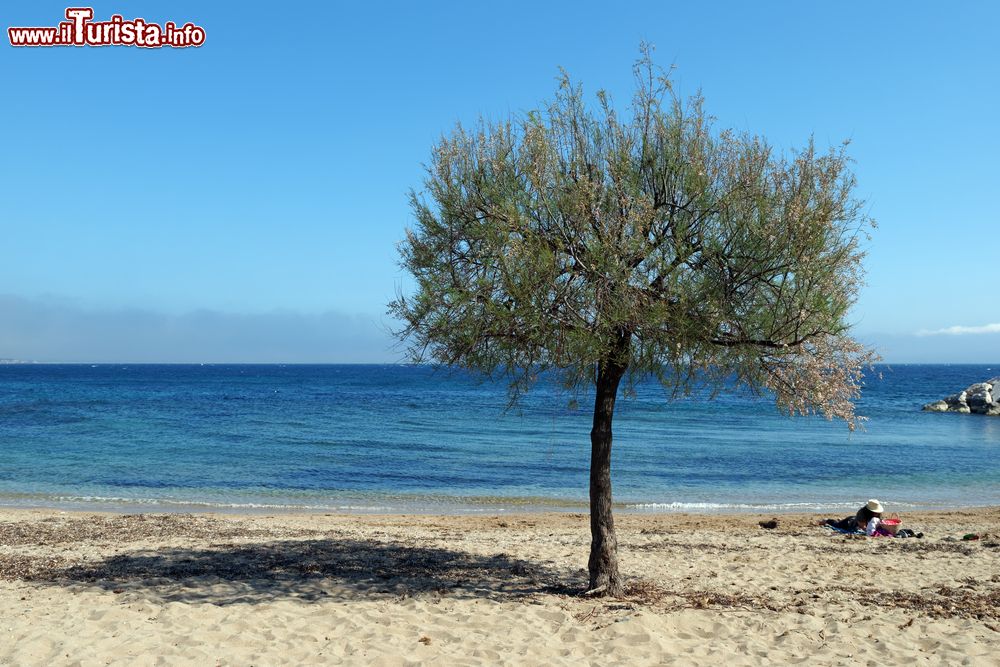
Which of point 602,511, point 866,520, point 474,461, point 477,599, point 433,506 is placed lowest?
point 433,506

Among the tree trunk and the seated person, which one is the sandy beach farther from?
the seated person

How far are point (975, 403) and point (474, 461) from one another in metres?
51.1

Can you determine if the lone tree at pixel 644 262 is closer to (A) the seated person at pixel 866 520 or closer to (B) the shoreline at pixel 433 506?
(A) the seated person at pixel 866 520

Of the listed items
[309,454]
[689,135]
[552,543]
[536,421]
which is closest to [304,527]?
[552,543]

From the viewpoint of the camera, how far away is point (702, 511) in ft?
69.7

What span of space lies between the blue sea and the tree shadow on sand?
8.77ft

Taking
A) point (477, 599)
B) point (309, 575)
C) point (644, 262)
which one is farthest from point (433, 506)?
point (644, 262)

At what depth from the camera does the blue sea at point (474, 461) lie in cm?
2281

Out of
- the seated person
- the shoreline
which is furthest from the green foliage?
the shoreline

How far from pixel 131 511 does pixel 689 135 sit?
18.2 meters

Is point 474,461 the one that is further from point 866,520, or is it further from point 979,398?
point 979,398

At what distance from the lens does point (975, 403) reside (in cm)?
6197

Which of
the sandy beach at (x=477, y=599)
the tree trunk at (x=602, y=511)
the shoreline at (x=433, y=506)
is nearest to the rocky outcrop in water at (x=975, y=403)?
the shoreline at (x=433, y=506)

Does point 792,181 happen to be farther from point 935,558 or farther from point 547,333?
point 935,558
